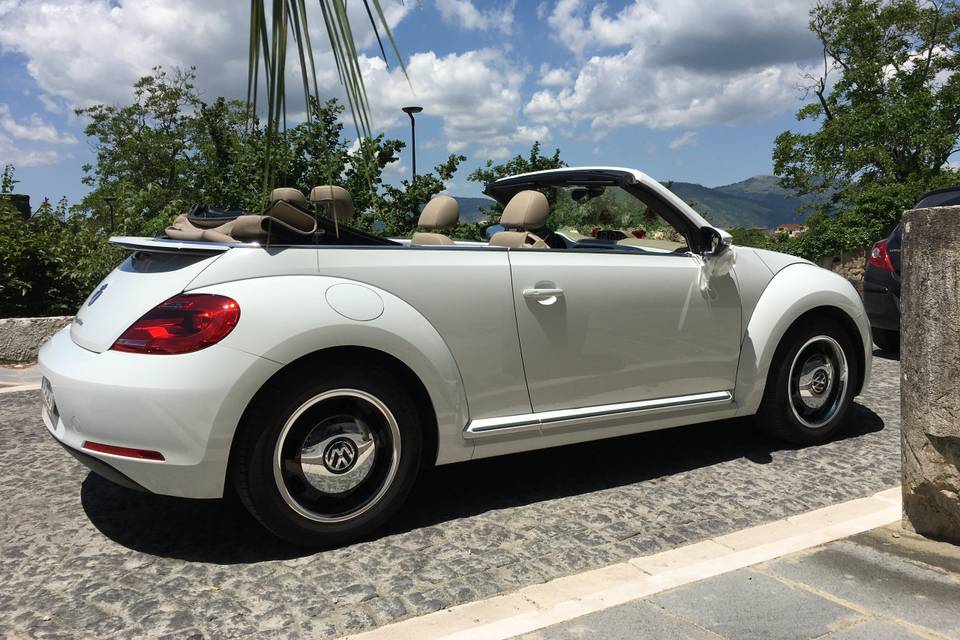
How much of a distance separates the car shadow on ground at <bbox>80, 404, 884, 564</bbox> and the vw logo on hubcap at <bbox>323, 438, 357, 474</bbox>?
37 cm

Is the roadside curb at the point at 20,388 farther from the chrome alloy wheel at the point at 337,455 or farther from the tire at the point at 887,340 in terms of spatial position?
the tire at the point at 887,340

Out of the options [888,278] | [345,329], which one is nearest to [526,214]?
[345,329]

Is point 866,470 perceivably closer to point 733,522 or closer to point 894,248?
point 733,522

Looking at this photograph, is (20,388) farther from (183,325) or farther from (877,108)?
(877,108)

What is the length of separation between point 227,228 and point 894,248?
6084mm

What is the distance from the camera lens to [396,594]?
283 cm

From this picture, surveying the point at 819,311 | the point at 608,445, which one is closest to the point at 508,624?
the point at 608,445

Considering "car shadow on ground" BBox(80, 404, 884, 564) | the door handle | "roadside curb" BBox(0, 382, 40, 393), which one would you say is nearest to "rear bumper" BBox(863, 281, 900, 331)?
"car shadow on ground" BBox(80, 404, 884, 564)

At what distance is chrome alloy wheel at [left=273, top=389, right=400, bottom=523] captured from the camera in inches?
120

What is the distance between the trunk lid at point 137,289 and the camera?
9.80 ft

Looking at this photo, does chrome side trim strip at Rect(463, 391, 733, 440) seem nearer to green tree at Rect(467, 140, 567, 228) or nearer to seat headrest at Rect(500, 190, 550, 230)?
seat headrest at Rect(500, 190, 550, 230)

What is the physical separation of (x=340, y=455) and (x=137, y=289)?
101cm

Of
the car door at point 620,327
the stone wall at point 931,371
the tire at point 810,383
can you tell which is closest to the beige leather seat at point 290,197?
the car door at point 620,327

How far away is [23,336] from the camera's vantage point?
293 inches
